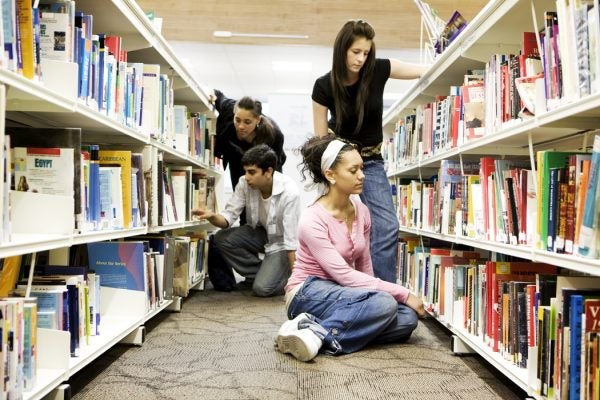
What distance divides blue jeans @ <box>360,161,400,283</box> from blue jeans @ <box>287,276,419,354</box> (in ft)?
1.35

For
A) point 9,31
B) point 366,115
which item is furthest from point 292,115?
point 9,31

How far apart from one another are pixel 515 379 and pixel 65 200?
4.60ft

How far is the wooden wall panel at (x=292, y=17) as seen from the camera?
556 cm

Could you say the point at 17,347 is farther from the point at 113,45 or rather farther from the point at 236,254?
the point at 236,254

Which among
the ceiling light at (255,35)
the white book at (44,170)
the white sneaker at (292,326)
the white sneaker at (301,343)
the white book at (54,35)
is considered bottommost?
the white sneaker at (301,343)

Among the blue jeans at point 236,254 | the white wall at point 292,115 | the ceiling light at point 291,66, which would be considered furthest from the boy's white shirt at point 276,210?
the ceiling light at point 291,66

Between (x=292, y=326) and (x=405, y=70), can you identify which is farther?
(x=405, y=70)

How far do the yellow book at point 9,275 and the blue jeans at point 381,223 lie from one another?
5.27 feet

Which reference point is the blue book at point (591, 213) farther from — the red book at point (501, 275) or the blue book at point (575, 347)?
the red book at point (501, 275)

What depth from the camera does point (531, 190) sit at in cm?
173

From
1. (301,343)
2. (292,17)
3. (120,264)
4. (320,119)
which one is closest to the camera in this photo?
(301,343)

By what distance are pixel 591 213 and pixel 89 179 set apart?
1539 millimetres

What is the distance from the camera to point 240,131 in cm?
408

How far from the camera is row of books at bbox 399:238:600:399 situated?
1.25 metres
